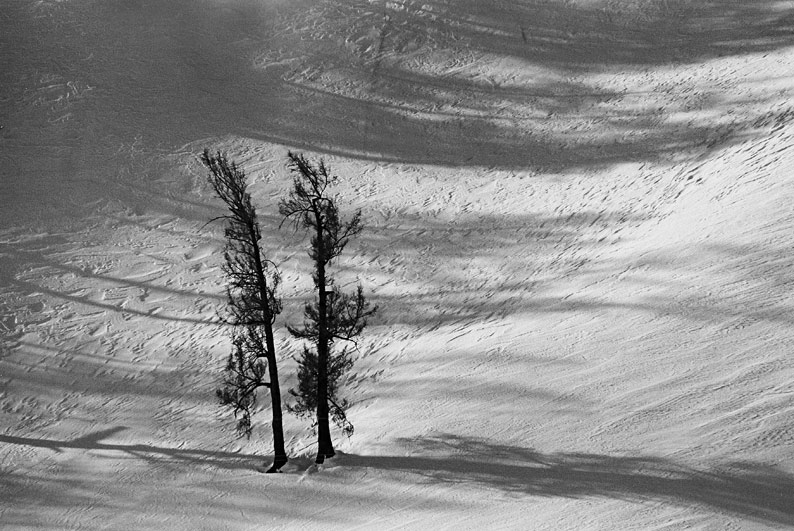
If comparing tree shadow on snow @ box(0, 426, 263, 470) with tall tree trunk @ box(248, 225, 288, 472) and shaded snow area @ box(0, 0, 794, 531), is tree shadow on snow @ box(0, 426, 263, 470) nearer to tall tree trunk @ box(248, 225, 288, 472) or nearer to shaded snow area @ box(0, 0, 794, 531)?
shaded snow area @ box(0, 0, 794, 531)

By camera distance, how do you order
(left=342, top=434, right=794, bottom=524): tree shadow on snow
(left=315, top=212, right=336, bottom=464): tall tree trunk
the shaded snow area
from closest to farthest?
(left=342, top=434, right=794, bottom=524): tree shadow on snow, the shaded snow area, (left=315, top=212, right=336, bottom=464): tall tree trunk

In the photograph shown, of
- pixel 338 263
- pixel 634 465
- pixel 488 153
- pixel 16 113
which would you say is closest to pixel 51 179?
pixel 16 113

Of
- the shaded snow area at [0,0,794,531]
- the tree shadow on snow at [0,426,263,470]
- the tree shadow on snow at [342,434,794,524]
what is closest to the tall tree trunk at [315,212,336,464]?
the tree shadow on snow at [342,434,794,524]

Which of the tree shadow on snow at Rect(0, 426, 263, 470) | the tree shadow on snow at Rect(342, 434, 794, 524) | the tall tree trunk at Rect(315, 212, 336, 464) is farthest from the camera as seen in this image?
the tree shadow on snow at Rect(0, 426, 263, 470)

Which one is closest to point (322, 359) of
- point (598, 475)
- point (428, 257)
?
point (598, 475)

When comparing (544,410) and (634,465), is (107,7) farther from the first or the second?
(634,465)

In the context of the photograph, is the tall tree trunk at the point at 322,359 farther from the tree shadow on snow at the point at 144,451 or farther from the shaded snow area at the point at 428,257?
the tree shadow on snow at the point at 144,451
